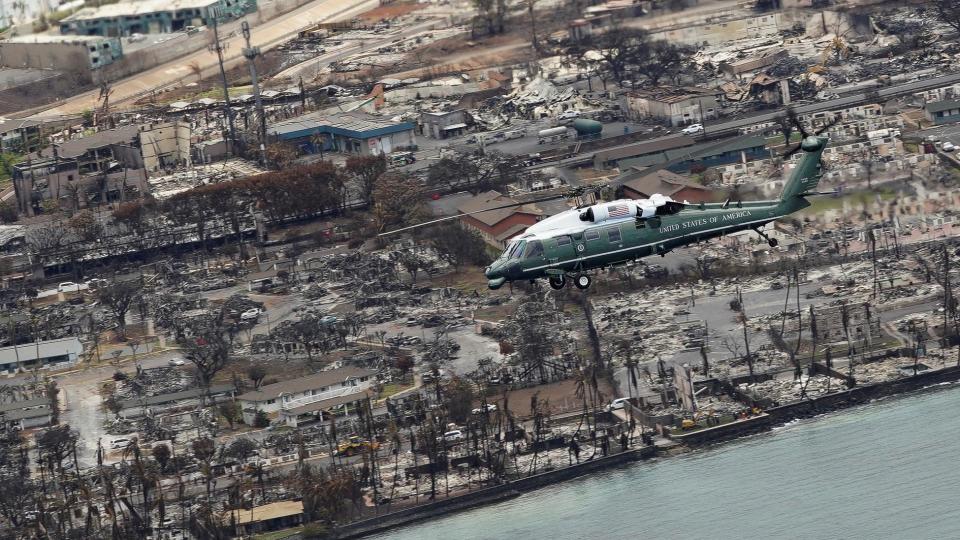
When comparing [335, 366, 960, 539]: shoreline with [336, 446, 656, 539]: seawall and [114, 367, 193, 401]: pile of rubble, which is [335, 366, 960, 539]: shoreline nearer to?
[336, 446, 656, 539]: seawall

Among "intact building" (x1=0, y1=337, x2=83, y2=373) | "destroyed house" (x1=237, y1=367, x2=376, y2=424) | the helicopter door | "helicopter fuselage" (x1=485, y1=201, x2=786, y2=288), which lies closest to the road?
"intact building" (x1=0, y1=337, x2=83, y2=373)

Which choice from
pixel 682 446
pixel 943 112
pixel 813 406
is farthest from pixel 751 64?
pixel 682 446

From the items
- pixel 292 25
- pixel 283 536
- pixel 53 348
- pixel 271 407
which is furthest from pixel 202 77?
pixel 283 536

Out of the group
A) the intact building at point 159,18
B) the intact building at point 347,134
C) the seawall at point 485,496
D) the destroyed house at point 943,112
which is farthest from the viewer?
the intact building at point 159,18

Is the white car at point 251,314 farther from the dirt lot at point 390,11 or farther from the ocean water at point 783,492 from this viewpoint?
the dirt lot at point 390,11

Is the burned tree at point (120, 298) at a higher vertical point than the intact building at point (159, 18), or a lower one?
lower

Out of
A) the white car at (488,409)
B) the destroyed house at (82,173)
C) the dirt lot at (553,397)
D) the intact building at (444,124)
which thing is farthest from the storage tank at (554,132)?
the white car at (488,409)
